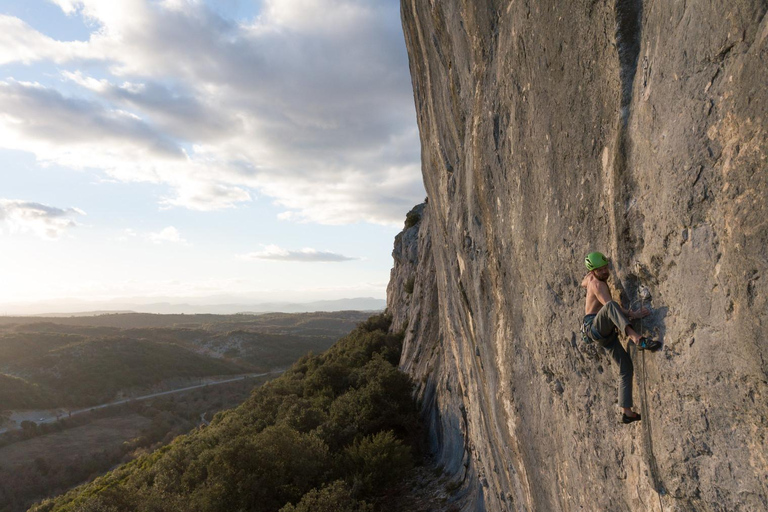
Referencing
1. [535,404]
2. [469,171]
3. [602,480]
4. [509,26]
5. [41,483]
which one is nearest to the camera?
[602,480]

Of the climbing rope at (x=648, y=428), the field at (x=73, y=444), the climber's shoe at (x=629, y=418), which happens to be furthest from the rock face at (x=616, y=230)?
the field at (x=73, y=444)

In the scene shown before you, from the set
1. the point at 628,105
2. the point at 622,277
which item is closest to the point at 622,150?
the point at 628,105

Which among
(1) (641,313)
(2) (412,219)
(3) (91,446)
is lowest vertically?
(3) (91,446)

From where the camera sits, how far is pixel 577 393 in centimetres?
608

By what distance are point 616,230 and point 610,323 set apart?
108 cm

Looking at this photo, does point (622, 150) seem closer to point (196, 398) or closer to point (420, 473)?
point (420, 473)

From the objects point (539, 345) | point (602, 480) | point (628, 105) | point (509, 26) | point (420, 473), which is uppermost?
point (509, 26)

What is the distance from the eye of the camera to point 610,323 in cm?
486

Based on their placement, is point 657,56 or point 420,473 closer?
point 657,56

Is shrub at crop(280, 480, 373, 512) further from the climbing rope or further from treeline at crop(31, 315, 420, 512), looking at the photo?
the climbing rope

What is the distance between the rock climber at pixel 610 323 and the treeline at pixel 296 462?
36.6 ft

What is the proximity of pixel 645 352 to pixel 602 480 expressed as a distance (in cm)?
204

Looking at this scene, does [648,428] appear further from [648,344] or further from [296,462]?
[296,462]

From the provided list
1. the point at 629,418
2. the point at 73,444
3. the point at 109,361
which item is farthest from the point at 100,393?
the point at 629,418
